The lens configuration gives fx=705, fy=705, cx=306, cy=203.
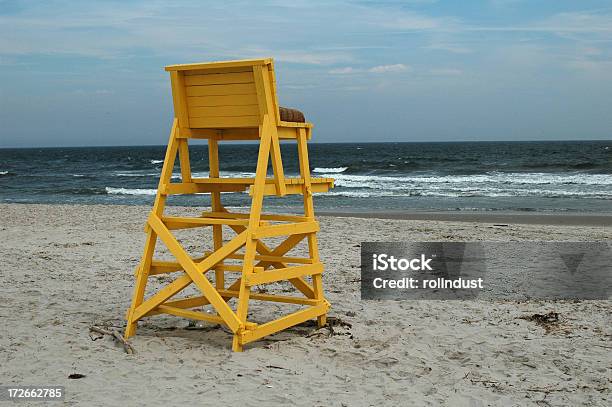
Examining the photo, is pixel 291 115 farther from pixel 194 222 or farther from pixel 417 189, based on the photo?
pixel 417 189

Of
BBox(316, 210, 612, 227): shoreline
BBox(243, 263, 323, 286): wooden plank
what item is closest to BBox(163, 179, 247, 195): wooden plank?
BBox(243, 263, 323, 286): wooden plank

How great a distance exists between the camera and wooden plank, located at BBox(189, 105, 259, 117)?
15.9ft

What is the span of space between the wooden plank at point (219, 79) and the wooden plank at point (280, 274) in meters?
1.31

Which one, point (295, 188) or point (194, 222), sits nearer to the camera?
point (194, 222)

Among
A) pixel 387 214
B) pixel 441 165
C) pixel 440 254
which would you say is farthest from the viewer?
pixel 441 165

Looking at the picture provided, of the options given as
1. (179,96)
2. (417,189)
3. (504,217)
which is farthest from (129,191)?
(179,96)

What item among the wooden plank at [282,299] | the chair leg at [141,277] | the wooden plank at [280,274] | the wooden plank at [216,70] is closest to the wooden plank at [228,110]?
the wooden plank at [216,70]

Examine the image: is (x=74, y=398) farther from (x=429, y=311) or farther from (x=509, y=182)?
(x=509, y=182)

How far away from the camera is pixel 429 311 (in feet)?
20.4

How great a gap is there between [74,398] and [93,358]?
2.40ft

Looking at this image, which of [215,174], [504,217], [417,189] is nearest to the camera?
[215,174]

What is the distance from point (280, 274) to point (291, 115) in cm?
116

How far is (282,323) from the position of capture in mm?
5078

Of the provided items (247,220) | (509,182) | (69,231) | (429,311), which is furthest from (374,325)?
(509,182)
